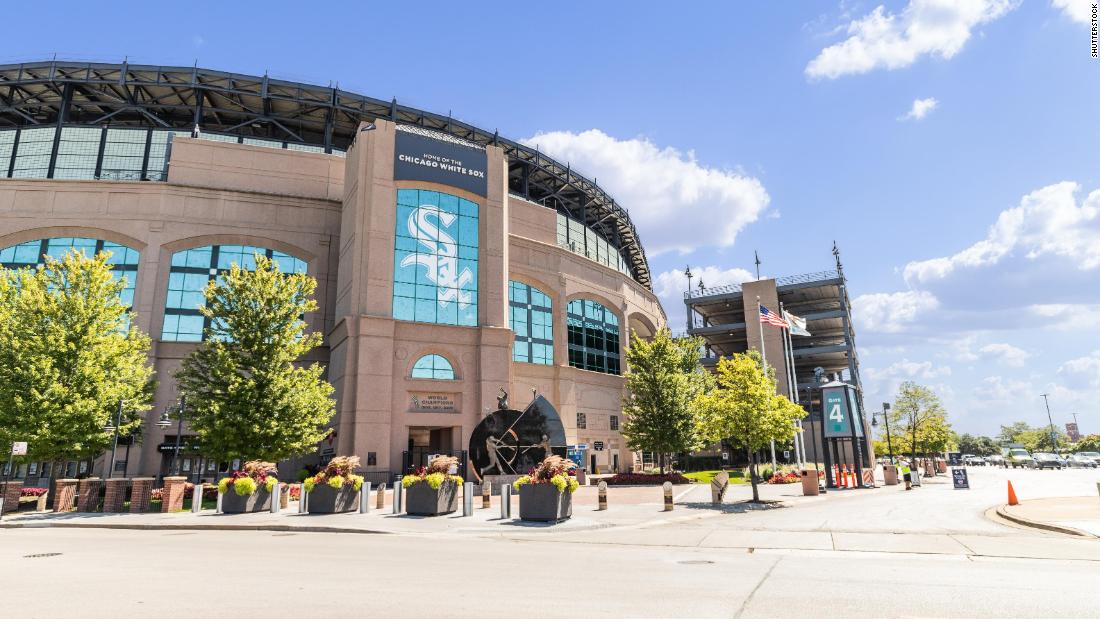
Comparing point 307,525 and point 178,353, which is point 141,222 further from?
point 307,525

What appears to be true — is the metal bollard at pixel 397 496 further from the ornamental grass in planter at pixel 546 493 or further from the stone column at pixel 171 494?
→ the stone column at pixel 171 494

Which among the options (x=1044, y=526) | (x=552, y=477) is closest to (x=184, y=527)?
(x=552, y=477)

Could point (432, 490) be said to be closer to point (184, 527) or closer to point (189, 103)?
point (184, 527)

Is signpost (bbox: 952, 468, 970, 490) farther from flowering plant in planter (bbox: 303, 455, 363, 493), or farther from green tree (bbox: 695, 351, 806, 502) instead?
flowering plant in planter (bbox: 303, 455, 363, 493)

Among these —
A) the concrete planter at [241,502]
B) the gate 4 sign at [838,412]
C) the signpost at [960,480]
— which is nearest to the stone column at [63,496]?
the concrete planter at [241,502]

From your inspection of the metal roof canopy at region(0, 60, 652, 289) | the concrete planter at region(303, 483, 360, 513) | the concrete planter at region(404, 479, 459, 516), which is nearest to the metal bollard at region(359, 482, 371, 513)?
the concrete planter at region(303, 483, 360, 513)

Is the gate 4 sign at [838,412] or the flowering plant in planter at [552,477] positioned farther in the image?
the gate 4 sign at [838,412]

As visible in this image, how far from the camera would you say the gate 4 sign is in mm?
34469

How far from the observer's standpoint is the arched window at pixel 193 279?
137 ft

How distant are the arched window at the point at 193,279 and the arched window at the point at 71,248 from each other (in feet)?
8.46

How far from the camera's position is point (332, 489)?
74.2 ft

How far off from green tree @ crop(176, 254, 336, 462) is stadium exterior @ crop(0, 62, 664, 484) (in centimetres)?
830

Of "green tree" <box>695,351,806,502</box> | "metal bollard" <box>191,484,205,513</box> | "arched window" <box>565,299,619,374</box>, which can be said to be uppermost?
"arched window" <box>565,299,619,374</box>

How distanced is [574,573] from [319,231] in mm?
41501
